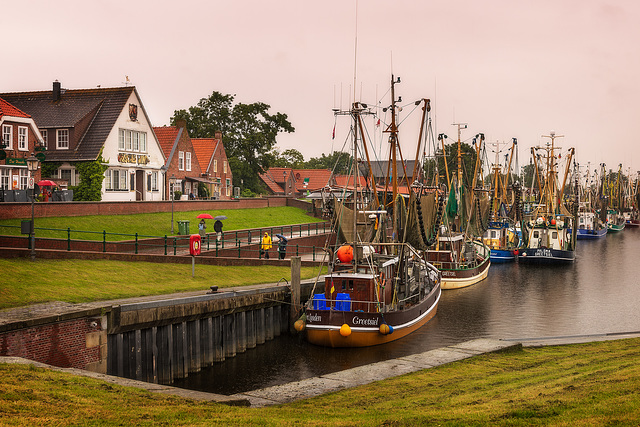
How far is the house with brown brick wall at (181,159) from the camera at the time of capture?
71.2 m

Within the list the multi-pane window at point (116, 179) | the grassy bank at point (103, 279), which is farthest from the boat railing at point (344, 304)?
the multi-pane window at point (116, 179)

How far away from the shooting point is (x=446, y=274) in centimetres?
4981

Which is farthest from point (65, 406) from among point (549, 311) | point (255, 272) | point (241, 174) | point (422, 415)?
point (241, 174)

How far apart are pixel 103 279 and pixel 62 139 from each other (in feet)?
112

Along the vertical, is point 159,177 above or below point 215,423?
above

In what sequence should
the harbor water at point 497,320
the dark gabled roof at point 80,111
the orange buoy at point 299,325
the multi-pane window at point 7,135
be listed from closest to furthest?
the harbor water at point 497,320 < the orange buoy at point 299,325 < the multi-pane window at point 7,135 < the dark gabled roof at point 80,111

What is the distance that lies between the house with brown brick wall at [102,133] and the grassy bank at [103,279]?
26.6 metres

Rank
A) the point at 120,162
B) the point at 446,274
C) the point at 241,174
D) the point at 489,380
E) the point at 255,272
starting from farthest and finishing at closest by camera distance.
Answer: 1. the point at 241,174
2. the point at 120,162
3. the point at 446,274
4. the point at 255,272
5. the point at 489,380

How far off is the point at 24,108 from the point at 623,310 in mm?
52211

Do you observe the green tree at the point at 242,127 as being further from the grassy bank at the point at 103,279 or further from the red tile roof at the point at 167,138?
the grassy bank at the point at 103,279

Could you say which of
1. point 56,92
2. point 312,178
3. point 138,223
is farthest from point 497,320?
point 312,178

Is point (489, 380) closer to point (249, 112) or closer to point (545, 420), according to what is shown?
point (545, 420)

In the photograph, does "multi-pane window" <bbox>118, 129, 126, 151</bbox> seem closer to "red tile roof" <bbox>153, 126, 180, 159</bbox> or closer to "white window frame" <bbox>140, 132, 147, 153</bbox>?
"white window frame" <bbox>140, 132, 147, 153</bbox>

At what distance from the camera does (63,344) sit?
62.5 feet
